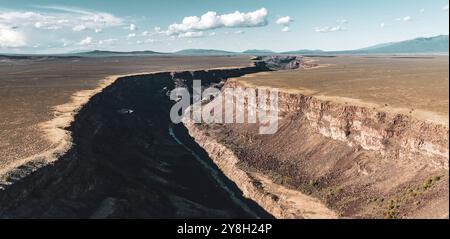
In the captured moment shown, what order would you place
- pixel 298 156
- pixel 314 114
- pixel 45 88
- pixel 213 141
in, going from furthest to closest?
pixel 45 88
pixel 213 141
pixel 314 114
pixel 298 156

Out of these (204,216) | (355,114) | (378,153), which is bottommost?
(204,216)

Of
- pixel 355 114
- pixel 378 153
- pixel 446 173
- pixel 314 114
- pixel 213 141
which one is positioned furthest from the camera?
pixel 213 141

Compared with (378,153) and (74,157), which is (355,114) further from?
(74,157)

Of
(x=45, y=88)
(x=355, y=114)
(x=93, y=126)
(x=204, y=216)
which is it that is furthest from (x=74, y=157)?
(x=45, y=88)

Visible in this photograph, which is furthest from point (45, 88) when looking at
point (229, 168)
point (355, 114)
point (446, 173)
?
point (446, 173)

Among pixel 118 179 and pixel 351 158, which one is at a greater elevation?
pixel 351 158

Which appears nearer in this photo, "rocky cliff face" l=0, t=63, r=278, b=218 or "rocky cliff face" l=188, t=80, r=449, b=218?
"rocky cliff face" l=0, t=63, r=278, b=218

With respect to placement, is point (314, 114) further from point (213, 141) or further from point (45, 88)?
point (45, 88)

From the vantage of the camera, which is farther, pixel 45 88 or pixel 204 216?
pixel 45 88

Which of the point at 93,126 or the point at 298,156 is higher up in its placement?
the point at 93,126

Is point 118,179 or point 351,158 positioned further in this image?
point 351,158

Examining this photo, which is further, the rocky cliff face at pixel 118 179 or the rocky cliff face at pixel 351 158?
the rocky cliff face at pixel 351 158
